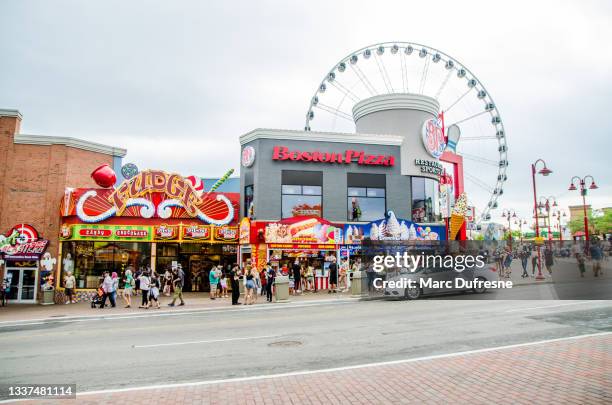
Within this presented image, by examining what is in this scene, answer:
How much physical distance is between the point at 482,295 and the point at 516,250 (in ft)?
100

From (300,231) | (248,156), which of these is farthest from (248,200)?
(300,231)

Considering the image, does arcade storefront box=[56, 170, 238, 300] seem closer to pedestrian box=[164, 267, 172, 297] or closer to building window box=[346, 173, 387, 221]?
pedestrian box=[164, 267, 172, 297]

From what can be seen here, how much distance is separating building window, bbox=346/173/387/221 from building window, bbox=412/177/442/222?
8.93 ft

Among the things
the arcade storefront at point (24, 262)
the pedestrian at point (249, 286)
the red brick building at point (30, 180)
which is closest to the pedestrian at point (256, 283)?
the pedestrian at point (249, 286)

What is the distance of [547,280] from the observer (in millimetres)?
26781

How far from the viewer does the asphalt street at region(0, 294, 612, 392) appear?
857cm

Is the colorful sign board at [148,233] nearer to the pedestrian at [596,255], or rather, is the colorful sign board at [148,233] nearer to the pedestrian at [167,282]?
the pedestrian at [167,282]

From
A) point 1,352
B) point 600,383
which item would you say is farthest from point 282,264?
point 600,383

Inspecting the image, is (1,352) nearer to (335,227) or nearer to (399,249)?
(335,227)

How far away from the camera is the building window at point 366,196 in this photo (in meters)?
29.2

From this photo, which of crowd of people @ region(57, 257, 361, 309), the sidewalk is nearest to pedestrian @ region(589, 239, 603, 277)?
crowd of people @ region(57, 257, 361, 309)

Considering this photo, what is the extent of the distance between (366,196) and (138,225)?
47.2 ft

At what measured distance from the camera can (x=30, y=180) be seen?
25500 millimetres

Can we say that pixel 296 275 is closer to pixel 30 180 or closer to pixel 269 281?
pixel 269 281
